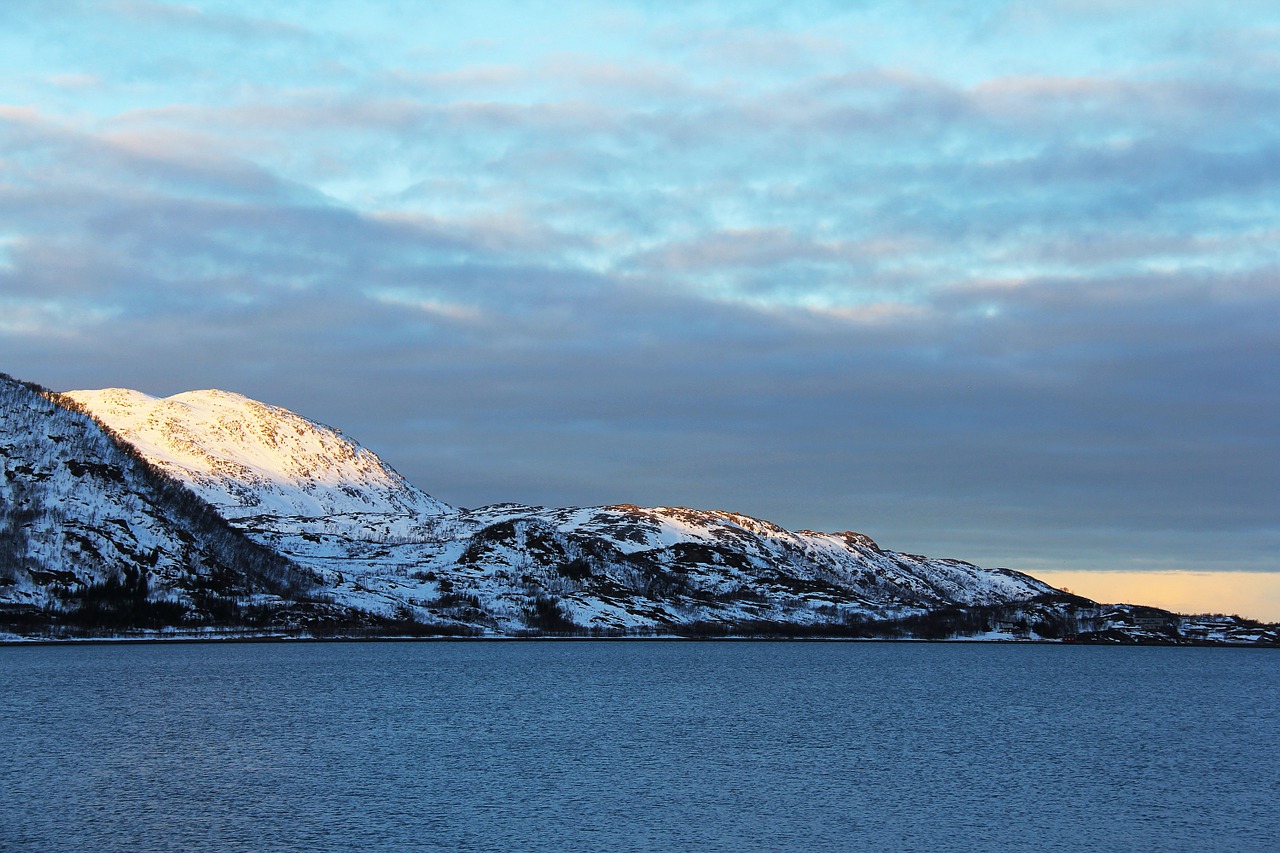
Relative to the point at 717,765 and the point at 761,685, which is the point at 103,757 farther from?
the point at 761,685

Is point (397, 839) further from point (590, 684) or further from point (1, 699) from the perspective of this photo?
point (590, 684)

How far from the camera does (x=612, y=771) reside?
7894cm

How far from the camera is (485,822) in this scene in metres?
60.8

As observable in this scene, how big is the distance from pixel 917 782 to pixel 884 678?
125m

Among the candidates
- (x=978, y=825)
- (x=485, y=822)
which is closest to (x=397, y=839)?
(x=485, y=822)

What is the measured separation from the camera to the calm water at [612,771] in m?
58.3

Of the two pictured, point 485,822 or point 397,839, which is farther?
point 485,822

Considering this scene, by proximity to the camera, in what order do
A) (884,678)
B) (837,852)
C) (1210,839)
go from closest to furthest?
1. (837,852)
2. (1210,839)
3. (884,678)

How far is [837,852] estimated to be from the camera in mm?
55000

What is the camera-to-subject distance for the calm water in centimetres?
5828

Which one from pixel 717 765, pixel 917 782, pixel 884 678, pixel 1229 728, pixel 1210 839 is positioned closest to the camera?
pixel 1210 839

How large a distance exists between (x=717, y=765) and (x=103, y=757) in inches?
1573

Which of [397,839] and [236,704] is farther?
[236,704]

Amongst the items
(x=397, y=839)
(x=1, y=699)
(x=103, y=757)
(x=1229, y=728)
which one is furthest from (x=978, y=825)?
(x=1, y=699)
